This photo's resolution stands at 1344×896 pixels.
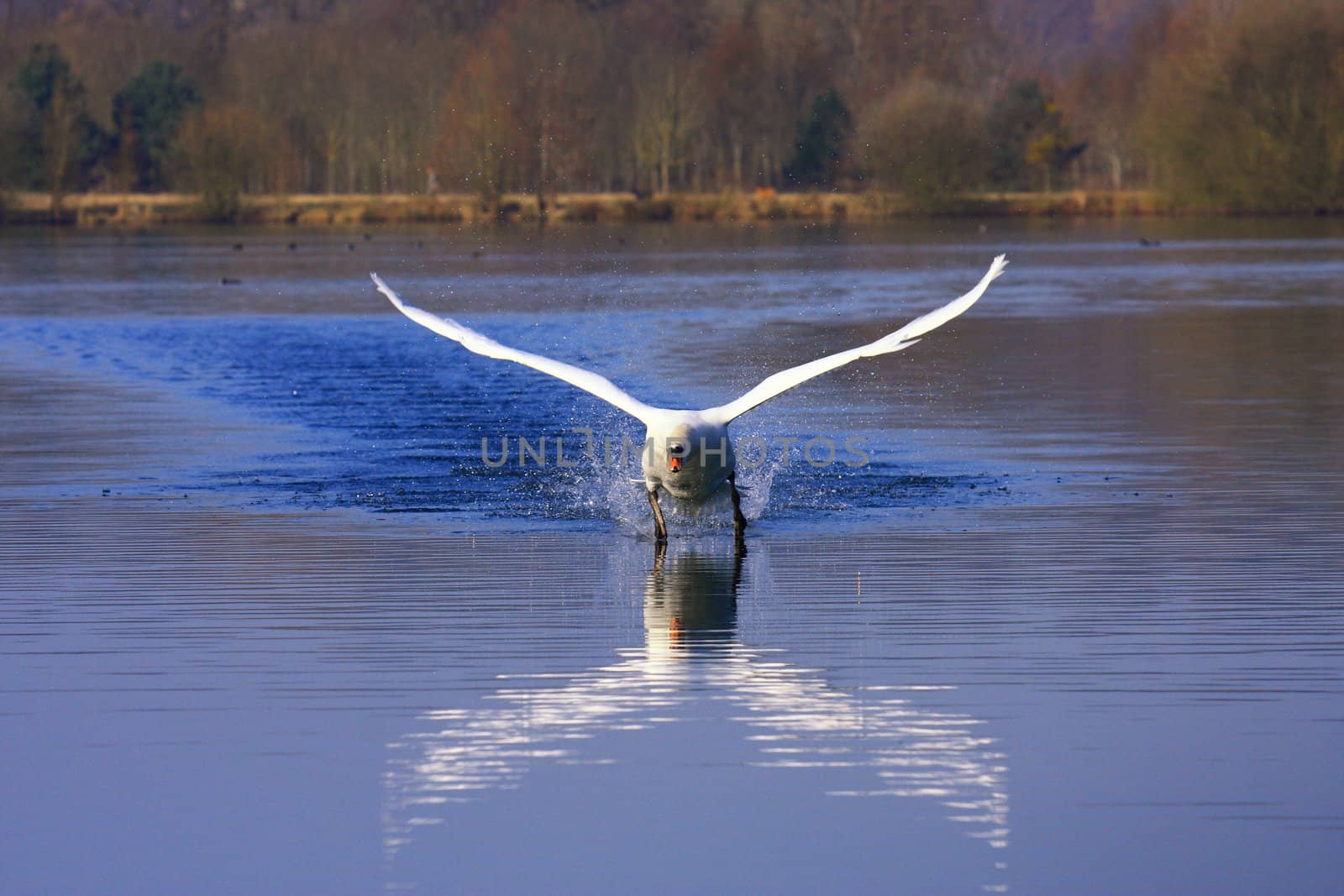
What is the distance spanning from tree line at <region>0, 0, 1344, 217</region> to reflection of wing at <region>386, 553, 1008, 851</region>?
6903 centimetres

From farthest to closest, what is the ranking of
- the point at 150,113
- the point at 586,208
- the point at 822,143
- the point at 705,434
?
the point at 150,113, the point at 822,143, the point at 586,208, the point at 705,434

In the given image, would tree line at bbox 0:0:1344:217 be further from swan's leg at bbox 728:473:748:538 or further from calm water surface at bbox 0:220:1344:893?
swan's leg at bbox 728:473:748:538

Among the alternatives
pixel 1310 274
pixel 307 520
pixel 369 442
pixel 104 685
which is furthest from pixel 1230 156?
pixel 104 685

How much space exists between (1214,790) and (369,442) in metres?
14.0

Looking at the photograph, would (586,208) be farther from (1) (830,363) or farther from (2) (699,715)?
(2) (699,715)

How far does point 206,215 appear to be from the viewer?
10400 centimetres

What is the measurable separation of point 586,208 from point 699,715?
8639cm

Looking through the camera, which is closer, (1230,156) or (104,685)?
(104,685)

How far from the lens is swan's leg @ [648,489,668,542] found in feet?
49.9

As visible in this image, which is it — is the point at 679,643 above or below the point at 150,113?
below

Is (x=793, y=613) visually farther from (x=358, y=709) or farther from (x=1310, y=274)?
(x=1310, y=274)

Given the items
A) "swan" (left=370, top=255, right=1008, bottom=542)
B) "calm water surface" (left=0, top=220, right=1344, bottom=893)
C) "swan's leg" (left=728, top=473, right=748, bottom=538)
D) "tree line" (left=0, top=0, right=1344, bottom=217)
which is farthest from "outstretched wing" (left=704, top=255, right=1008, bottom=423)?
"tree line" (left=0, top=0, right=1344, bottom=217)

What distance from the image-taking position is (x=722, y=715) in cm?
1002

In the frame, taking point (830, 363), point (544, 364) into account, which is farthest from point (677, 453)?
point (544, 364)
